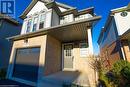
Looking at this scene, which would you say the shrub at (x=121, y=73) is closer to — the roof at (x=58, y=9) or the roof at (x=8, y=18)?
the roof at (x=58, y=9)

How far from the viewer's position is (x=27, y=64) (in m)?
9.30

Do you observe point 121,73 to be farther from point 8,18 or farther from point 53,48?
point 8,18

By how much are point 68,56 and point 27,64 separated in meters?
3.46

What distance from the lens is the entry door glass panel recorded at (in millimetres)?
10595

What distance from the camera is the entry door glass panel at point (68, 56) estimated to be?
10595mm

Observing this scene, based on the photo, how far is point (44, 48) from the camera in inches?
329

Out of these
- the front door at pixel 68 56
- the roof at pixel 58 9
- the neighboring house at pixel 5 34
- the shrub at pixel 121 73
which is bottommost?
the shrub at pixel 121 73

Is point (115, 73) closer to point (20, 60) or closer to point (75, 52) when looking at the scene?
point (75, 52)

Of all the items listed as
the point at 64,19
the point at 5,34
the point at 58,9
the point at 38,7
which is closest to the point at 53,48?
the point at 64,19

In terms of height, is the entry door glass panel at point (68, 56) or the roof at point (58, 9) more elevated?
the roof at point (58, 9)

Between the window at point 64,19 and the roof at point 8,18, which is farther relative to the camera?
the roof at point 8,18

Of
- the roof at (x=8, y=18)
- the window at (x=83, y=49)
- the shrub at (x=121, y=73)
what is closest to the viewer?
the shrub at (x=121, y=73)

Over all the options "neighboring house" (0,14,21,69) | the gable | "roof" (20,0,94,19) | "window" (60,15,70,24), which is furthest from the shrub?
"neighboring house" (0,14,21,69)

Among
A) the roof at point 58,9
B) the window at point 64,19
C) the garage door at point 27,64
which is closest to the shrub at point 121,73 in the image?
the garage door at point 27,64
